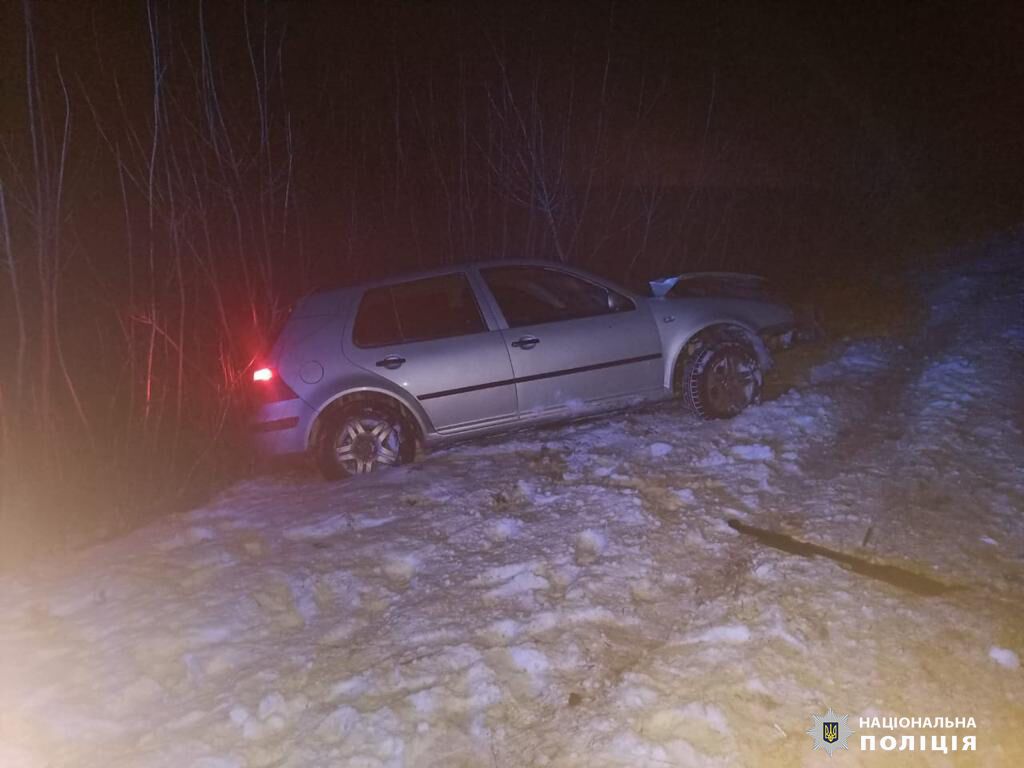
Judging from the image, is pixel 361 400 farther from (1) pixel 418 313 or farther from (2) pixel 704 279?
(2) pixel 704 279

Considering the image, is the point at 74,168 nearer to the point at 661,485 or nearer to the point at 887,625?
the point at 661,485

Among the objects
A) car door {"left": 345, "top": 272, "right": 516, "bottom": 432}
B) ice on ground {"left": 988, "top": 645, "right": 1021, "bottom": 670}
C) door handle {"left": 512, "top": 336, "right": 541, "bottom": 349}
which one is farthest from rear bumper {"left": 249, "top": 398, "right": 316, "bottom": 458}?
ice on ground {"left": 988, "top": 645, "right": 1021, "bottom": 670}

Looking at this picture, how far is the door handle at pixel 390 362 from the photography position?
5.79 meters

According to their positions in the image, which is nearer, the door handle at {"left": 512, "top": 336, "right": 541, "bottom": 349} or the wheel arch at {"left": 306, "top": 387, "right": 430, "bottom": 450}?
the wheel arch at {"left": 306, "top": 387, "right": 430, "bottom": 450}

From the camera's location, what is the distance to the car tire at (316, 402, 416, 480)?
5.82 meters

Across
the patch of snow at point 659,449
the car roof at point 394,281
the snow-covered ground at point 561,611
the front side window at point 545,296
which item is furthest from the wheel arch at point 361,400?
the patch of snow at point 659,449

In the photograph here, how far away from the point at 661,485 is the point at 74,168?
7191 mm

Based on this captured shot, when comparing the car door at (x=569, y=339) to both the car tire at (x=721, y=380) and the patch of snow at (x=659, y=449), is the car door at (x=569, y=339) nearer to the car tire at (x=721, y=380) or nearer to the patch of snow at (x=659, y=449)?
the car tire at (x=721, y=380)

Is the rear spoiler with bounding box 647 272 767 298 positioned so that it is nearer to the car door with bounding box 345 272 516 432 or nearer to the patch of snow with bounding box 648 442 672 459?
the patch of snow with bounding box 648 442 672 459

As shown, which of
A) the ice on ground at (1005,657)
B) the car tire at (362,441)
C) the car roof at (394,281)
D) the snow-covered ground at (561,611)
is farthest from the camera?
the car roof at (394,281)

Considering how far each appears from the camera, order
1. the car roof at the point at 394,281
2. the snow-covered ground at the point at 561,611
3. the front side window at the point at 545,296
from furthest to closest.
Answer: the front side window at the point at 545,296 → the car roof at the point at 394,281 → the snow-covered ground at the point at 561,611

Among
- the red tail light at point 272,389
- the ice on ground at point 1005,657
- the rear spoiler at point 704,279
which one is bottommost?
the ice on ground at point 1005,657

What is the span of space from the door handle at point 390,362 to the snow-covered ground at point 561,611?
81cm

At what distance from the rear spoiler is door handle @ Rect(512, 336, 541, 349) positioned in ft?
3.87
